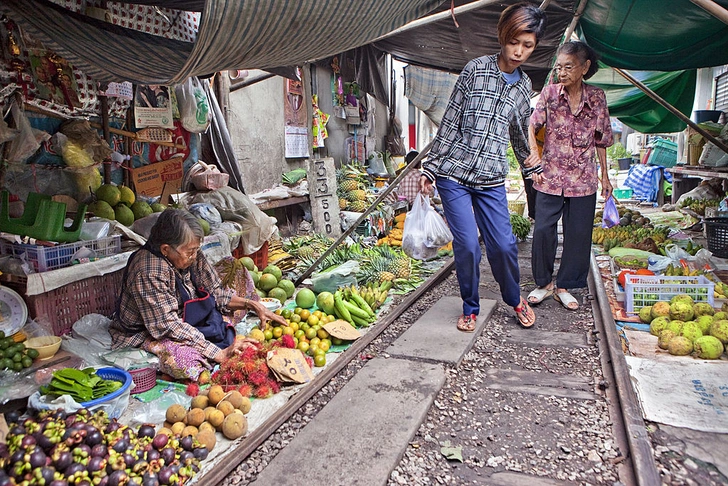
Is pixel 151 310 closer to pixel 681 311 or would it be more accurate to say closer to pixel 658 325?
pixel 658 325

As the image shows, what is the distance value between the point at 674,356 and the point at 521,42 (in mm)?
2640

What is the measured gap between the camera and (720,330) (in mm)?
4012

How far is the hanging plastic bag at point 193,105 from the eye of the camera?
6320 millimetres

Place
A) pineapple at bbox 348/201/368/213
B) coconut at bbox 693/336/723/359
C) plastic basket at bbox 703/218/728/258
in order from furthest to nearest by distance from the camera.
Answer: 1. pineapple at bbox 348/201/368/213
2. plastic basket at bbox 703/218/728/258
3. coconut at bbox 693/336/723/359

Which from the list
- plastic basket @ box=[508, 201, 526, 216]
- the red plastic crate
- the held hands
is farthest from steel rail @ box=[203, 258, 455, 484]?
plastic basket @ box=[508, 201, 526, 216]

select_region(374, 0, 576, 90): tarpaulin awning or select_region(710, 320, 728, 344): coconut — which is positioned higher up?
select_region(374, 0, 576, 90): tarpaulin awning

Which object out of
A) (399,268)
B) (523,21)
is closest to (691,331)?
(523,21)

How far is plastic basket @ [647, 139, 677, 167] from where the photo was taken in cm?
1670

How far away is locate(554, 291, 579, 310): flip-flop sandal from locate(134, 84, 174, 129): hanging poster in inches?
187

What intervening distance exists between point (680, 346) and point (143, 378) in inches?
153

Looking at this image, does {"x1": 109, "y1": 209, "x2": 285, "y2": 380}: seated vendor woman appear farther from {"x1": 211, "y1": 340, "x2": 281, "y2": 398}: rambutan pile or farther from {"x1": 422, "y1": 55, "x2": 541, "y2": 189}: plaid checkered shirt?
{"x1": 422, "y1": 55, "x2": 541, "y2": 189}: plaid checkered shirt

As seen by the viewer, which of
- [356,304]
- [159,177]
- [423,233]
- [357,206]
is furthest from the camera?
[357,206]

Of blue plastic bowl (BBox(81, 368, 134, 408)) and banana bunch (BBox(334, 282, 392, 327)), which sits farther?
banana bunch (BBox(334, 282, 392, 327))

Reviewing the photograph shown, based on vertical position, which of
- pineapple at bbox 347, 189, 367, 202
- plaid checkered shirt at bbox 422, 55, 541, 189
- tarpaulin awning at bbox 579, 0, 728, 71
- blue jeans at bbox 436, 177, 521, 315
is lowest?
pineapple at bbox 347, 189, 367, 202
